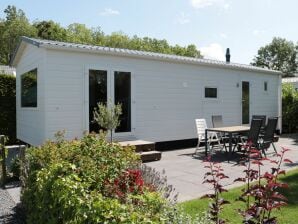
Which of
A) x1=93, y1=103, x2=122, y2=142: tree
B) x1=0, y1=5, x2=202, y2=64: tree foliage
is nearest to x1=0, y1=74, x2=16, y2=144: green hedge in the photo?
x1=93, y1=103, x2=122, y2=142: tree

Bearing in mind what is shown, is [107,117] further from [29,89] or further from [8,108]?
[8,108]

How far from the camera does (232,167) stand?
780cm

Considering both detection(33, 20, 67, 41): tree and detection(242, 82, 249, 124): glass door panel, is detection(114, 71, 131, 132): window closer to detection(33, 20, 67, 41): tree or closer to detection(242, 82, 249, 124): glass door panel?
detection(242, 82, 249, 124): glass door panel

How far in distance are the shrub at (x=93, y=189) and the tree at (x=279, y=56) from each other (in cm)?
6025

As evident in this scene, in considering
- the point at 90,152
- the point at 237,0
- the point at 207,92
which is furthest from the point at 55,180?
the point at 207,92

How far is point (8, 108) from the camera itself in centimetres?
1296

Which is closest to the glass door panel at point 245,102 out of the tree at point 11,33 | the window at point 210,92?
the window at point 210,92

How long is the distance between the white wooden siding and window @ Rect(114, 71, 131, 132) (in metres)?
0.19

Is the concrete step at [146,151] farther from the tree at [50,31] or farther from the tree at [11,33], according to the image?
the tree at [11,33]

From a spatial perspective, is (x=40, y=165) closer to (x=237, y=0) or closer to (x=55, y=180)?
(x=55, y=180)

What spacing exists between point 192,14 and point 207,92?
12.1ft

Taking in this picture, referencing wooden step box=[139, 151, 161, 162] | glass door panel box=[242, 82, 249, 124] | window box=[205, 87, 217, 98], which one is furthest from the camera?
glass door panel box=[242, 82, 249, 124]

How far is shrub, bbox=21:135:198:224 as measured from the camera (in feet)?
7.62

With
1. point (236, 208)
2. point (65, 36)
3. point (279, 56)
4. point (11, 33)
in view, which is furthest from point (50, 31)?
point (279, 56)
